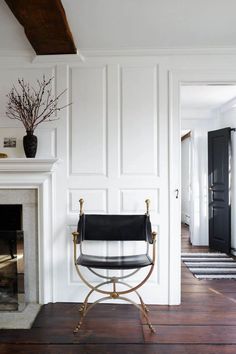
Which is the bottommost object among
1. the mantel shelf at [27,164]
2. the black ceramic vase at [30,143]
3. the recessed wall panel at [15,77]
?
the mantel shelf at [27,164]

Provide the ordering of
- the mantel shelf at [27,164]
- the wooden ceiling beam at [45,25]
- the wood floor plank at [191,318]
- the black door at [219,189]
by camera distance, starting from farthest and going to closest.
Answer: the black door at [219,189], the mantel shelf at [27,164], the wood floor plank at [191,318], the wooden ceiling beam at [45,25]

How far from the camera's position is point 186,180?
26.3 feet

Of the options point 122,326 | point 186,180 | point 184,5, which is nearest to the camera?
point 184,5

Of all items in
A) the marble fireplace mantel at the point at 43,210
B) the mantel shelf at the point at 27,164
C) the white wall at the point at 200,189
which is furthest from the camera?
the white wall at the point at 200,189

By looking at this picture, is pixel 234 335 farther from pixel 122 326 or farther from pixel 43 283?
pixel 43 283

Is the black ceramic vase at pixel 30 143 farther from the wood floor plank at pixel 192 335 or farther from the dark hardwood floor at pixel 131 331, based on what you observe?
the wood floor plank at pixel 192 335

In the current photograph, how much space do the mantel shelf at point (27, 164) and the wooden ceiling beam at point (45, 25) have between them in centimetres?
105

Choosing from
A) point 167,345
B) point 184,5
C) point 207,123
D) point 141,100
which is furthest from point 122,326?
point 207,123

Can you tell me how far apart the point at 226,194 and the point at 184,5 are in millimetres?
3221

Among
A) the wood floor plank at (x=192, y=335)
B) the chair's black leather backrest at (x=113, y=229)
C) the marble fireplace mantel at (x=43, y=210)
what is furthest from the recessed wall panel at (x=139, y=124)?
the wood floor plank at (x=192, y=335)

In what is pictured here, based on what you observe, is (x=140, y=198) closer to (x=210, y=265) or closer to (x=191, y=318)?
(x=191, y=318)

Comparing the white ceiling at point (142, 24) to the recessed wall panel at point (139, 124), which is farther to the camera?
the recessed wall panel at point (139, 124)

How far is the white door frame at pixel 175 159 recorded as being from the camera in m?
2.76

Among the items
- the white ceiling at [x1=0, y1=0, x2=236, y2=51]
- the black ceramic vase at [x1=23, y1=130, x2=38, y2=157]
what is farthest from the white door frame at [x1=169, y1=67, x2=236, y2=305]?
the black ceramic vase at [x1=23, y1=130, x2=38, y2=157]
